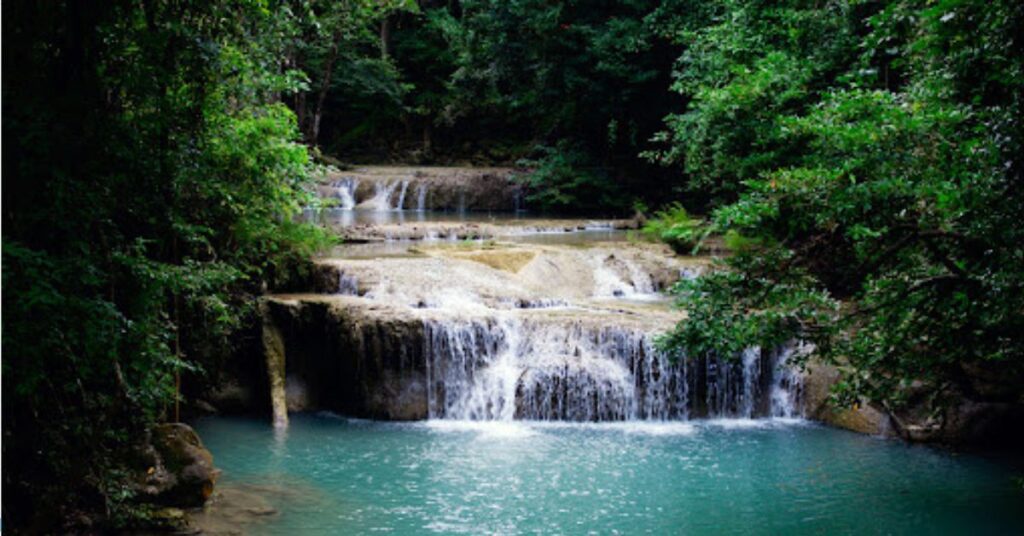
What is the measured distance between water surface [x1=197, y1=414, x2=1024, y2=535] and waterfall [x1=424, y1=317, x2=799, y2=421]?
0.98 ft

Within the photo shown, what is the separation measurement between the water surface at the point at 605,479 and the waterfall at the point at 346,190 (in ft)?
49.0

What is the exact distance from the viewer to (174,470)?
802cm

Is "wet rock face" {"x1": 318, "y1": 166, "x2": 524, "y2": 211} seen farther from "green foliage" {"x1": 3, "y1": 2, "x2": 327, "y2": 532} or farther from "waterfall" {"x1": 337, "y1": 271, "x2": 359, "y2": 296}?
"green foliage" {"x1": 3, "y1": 2, "x2": 327, "y2": 532}

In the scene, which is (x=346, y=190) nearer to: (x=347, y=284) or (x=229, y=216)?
(x=347, y=284)

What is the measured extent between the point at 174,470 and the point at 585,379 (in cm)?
537

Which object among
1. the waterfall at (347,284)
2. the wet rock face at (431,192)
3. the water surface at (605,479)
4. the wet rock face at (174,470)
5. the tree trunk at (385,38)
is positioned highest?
the tree trunk at (385,38)

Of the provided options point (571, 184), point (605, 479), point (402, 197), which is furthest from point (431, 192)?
point (605, 479)

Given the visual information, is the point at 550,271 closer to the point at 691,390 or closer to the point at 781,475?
the point at 691,390

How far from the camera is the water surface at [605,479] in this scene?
27.6ft

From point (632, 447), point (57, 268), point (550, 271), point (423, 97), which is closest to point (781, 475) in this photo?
point (632, 447)

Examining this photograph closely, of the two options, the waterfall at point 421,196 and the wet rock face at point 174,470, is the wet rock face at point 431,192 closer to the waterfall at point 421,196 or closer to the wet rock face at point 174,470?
the waterfall at point 421,196

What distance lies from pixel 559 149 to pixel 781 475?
1675 cm

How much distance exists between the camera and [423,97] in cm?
3312

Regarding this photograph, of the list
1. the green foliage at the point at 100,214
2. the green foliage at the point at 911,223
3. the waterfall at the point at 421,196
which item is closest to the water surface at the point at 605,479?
the green foliage at the point at 100,214
